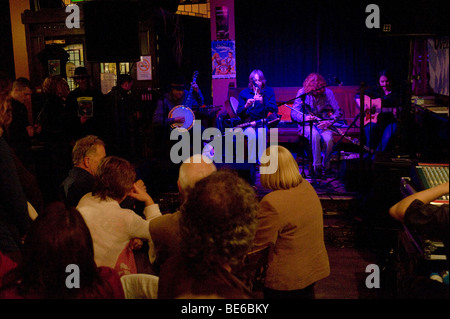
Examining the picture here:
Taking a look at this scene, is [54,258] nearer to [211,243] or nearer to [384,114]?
[211,243]

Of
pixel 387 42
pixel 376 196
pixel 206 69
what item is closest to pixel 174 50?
pixel 206 69

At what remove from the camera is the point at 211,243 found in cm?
157

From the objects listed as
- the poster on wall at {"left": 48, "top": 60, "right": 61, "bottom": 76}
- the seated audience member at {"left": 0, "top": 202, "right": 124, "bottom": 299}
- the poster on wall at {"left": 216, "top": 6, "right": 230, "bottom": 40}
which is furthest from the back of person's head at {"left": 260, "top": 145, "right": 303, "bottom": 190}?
the poster on wall at {"left": 216, "top": 6, "right": 230, "bottom": 40}

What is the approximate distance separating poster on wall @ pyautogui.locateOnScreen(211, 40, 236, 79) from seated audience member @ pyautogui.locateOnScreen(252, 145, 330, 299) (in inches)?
271

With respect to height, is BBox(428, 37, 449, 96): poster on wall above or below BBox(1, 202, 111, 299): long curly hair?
above

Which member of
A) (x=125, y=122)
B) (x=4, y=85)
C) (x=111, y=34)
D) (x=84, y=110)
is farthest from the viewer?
(x=125, y=122)

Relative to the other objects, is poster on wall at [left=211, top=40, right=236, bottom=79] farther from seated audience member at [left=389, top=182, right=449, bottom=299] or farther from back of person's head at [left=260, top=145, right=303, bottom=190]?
seated audience member at [left=389, top=182, right=449, bottom=299]

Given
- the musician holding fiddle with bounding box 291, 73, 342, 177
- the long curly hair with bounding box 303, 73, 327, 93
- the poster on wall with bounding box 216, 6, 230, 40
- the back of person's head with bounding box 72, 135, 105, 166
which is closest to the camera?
the back of person's head with bounding box 72, 135, 105, 166

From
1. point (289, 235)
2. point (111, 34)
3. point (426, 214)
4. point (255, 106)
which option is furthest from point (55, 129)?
point (426, 214)

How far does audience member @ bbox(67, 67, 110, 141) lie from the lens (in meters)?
5.67

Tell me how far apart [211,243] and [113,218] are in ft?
3.18

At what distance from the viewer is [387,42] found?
862cm

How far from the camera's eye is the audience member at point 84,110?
5668 mm

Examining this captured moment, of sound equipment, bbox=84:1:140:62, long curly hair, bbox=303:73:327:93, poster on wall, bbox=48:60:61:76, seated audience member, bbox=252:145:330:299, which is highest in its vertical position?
sound equipment, bbox=84:1:140:62
